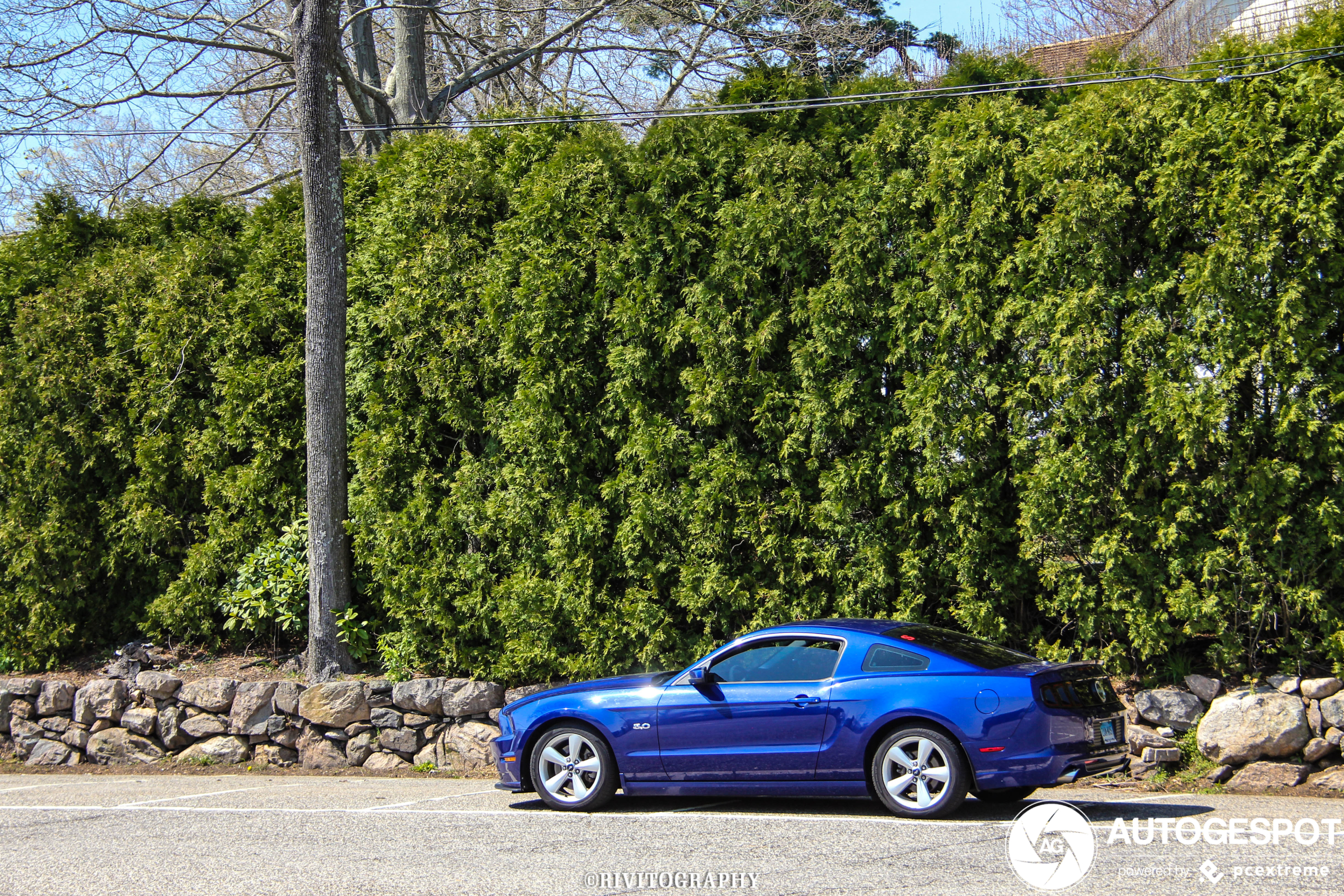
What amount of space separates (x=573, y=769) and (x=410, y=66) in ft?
41.2

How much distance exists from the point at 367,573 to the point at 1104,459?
707cm

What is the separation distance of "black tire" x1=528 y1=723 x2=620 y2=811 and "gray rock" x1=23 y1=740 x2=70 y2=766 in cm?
681

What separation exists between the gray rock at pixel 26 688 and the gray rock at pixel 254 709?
2.78 metres

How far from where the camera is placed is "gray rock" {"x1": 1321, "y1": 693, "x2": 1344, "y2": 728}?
299 inches

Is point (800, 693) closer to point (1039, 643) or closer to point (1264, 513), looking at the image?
point (1039, 643)

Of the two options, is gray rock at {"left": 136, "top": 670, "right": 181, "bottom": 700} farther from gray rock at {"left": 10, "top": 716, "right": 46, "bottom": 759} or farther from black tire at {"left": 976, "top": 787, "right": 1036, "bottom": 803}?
black tire at {"left": 976, "top": 787, "right": 1036, "bottom": 803}

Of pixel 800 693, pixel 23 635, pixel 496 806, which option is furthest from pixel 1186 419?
pixel 23 635

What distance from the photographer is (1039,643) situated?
848 cm

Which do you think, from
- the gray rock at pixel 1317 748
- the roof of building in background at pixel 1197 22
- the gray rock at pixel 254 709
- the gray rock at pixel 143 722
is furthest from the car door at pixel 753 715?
the roof of building in background at pixel 1197 22

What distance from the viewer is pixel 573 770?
7496 millimetres

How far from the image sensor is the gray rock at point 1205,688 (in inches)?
315

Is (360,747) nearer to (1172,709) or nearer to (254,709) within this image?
(254,709)
